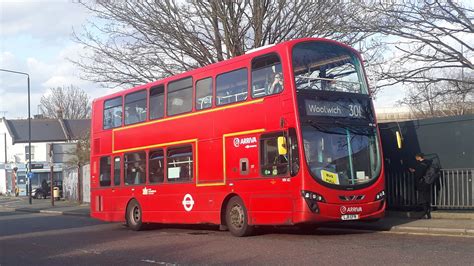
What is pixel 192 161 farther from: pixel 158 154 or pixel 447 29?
pixel 447 29

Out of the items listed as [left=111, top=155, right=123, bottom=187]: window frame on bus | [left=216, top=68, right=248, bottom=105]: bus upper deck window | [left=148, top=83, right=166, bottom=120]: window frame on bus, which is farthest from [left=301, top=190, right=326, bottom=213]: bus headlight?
[left=111, top=155, right=123, bottom=187]: window frame on bus

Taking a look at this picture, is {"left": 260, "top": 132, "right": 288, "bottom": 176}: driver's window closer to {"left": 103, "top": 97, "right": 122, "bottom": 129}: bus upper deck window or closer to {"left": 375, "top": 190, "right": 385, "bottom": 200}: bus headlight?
{"left": 375, "top": 190, "right": 385, "bottom": 200}: bus headlight

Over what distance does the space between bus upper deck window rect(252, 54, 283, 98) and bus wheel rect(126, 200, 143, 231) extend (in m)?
6.33

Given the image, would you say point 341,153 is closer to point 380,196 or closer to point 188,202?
point 380,196

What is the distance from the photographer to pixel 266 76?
1232cm

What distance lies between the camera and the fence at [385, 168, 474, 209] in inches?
567

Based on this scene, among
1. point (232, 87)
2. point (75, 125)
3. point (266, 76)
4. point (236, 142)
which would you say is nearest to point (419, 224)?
point (236, 142)

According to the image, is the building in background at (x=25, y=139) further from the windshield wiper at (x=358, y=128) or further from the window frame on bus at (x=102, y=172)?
the windshield wiper at (x=358, y=128)

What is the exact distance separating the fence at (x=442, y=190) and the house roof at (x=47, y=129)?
171ft

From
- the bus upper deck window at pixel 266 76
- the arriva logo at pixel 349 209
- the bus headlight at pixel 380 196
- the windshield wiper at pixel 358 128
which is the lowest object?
the arriva logo at pixel 349 209

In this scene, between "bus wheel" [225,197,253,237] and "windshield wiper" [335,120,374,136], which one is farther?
"bus wheel" [225,197,253,237]

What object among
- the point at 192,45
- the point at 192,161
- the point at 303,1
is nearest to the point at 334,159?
the point at 192,161

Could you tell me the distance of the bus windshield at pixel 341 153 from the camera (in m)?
11.5

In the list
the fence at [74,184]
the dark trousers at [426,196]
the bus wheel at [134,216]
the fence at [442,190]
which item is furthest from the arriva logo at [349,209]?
the fence at [74,184]
